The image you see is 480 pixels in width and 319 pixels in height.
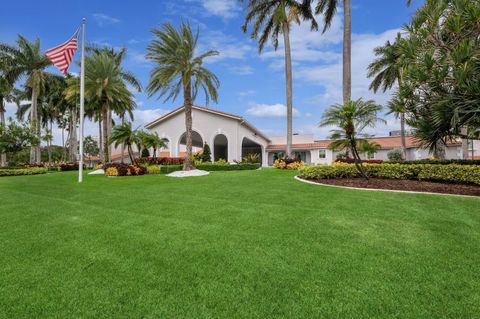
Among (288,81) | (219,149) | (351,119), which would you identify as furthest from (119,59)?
(351,119)

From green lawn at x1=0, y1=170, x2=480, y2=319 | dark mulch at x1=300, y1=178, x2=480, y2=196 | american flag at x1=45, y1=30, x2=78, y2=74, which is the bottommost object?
green lawn at x1=0, y1=170, x2=480, y2=319

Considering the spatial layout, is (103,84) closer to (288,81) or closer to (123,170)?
(123,170)

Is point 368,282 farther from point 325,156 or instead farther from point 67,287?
point 325,156

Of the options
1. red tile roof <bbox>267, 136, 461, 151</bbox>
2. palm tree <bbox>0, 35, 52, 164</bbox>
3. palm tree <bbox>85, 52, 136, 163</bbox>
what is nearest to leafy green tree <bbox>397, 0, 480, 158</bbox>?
palm tree <bbox>85, 52, 136, 163</bbox>

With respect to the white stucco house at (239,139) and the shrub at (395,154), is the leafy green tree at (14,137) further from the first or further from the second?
the shrub at (395,154)

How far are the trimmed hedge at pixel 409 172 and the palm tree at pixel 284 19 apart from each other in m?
9.93

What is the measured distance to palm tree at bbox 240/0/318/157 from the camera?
22609 mm

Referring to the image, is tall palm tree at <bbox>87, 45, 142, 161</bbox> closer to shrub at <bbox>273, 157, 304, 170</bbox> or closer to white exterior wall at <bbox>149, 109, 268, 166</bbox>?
white exterior wall at <bbox>149, 109, 268, 166</bbox>

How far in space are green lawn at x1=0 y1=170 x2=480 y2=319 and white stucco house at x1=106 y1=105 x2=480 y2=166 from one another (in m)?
23.7

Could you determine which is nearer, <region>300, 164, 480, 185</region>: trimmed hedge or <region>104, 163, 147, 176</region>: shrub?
<region>300, 164, 480, 185</region>: trimmed hedge

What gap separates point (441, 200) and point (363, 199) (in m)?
2.03

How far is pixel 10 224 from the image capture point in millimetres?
6152

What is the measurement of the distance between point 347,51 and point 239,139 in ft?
50.4

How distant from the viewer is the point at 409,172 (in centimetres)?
1150
